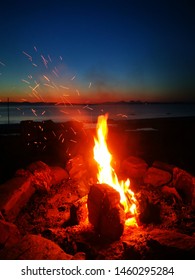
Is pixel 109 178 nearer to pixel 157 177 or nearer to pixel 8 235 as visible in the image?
pixel 157 177

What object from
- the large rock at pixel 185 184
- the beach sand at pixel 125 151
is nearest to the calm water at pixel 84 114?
the beach sand at pixel 125 151

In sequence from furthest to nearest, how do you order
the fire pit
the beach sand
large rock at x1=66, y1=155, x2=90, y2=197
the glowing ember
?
the beach sand < large rock at x1=66, y1=155, x2=90, y2=197 < the glowing ember < the fire pit

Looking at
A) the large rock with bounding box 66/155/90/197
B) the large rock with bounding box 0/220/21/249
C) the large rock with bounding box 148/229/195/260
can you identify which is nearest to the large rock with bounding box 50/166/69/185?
the large rock with bounding box 66/155/90/197

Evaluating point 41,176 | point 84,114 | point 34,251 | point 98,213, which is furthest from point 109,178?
point 84,114

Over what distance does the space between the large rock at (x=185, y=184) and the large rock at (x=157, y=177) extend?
0.58 ft

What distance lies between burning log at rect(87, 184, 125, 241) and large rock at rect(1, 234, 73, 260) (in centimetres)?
91

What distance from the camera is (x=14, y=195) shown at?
5.24 meters

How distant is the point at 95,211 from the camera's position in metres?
4.65

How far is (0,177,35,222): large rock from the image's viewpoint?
195 inches

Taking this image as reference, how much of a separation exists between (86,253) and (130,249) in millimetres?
592

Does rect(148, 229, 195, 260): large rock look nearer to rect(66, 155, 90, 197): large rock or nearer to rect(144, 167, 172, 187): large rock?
rect(144, 167, 172, 187): large rock

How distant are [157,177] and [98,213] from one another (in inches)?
84.7
